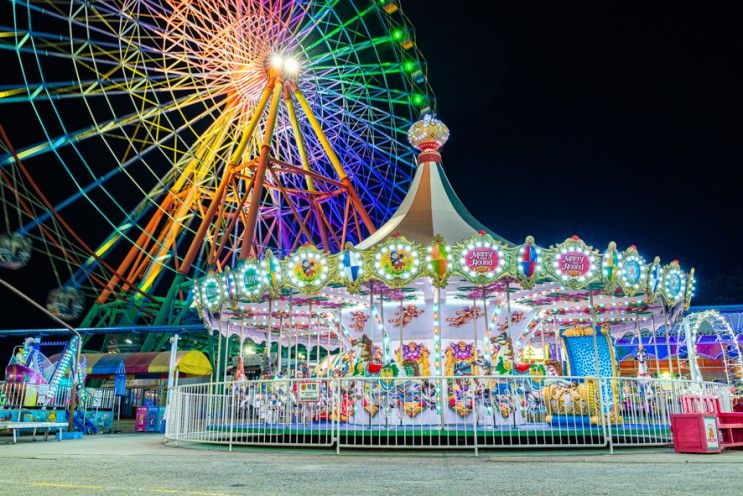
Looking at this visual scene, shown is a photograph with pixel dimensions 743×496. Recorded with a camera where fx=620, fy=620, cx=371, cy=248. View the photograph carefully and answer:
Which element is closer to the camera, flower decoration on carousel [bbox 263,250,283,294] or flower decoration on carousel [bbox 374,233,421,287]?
flower decoration on carousel [bbox 374,233,421,287]

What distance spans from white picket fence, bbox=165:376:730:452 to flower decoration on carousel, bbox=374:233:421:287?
6.09 feet

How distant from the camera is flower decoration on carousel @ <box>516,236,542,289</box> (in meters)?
11.0

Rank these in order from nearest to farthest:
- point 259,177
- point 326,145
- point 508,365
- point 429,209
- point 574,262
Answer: point 574,262
point 508,365
point 429,209
point 259,177
point 326,145

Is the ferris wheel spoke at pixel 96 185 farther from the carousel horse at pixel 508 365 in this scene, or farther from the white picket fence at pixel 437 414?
the carousel horse at pixel 508 365

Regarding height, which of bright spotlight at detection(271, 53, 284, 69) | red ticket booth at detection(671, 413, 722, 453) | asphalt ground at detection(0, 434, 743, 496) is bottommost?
asphalt ground at detection(0, 434, 743, 496)

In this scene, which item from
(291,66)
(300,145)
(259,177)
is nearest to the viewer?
(259,177)

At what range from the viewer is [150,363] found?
91.4ft

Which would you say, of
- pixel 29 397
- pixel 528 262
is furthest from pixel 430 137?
pixel 29 397

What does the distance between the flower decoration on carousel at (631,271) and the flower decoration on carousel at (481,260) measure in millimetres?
2352

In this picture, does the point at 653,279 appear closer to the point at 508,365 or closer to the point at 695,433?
the point at 508,365

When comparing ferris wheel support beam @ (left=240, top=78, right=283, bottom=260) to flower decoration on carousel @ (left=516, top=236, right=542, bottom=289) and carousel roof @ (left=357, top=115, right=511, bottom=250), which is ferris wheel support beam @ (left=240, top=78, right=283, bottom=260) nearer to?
carousel roof @ (left=357, top=115, right=511, bottom=250)

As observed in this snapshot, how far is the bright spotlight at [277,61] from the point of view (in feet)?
62.0

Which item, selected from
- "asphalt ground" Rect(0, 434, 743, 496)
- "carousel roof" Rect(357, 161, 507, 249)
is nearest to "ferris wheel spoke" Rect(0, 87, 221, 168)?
"carousel roof" Rect(357, 161, 507, 249)

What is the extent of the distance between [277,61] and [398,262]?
10.4m
